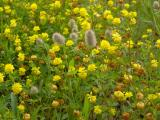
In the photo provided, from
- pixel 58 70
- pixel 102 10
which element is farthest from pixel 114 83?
pixel 102 10

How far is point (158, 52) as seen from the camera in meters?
2.92

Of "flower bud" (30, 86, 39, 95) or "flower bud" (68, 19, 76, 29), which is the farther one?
"flower bud" (68, 19, 76, 29)

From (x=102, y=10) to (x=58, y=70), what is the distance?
0.90 m

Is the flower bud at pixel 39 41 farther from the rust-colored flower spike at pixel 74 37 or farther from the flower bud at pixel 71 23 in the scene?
the flower bud at pixel 71 23

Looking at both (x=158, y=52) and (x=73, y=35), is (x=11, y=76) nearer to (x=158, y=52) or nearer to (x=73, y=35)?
(x=73, y=35)

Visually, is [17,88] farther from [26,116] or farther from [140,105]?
[140,105]

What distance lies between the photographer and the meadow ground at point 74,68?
244cm

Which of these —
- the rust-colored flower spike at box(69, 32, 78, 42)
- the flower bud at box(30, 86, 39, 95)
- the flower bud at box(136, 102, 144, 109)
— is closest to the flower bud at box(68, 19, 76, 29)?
the rust-colored flower spike at box(69, 32, 78, 42)

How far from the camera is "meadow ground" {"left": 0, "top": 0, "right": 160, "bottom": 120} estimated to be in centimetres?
244

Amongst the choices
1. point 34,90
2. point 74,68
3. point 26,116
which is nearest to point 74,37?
point 74,68

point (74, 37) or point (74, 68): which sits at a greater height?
point (74, 37)

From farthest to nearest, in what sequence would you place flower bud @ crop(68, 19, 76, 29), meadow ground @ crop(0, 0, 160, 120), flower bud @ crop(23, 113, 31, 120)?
flower bud @ crop(68, 19, 76, 29) → meadow ground @ crop(0, 0, 160, 120) → flower bud @ crop(23, 113, 31, 120)

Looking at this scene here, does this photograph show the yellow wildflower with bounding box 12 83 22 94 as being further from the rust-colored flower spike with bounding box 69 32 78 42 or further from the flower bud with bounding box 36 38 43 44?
the rust-colored flower spike with bounding box 69 32 78 42

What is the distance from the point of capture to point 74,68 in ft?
8.32
